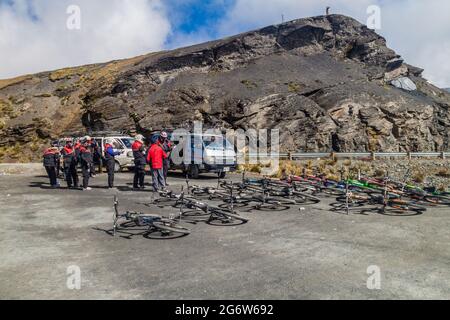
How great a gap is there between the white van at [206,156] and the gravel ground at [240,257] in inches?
290

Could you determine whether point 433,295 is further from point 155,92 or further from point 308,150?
point 155,92

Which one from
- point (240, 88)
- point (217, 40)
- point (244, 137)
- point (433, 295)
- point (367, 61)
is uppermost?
point (217, 40)

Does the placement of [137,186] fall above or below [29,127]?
below

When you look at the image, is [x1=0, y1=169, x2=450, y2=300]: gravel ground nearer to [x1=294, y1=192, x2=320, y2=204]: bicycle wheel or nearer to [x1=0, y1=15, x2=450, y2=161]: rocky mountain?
[x1=294, y1=192, x2=320, y2=204]: bicycle wheel

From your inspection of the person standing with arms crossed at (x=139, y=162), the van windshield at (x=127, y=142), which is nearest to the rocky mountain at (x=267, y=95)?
the van windshield at (x=127, y=142)

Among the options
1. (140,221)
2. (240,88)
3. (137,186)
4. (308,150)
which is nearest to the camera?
(140,221)

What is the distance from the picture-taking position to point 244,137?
32156 millimetres

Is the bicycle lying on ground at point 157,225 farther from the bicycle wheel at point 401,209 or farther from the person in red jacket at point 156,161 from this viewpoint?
the bicycle wheel at point 401,209

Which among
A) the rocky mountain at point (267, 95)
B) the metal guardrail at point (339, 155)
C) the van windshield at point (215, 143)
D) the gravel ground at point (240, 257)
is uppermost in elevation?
the rocky mountain at point (267, 95)

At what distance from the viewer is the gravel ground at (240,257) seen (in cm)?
532

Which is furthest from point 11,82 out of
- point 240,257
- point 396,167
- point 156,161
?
point 240,257

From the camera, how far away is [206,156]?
59.6 ft

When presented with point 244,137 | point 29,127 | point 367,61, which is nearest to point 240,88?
point 244,137

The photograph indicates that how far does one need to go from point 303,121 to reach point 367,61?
51.3 ft
